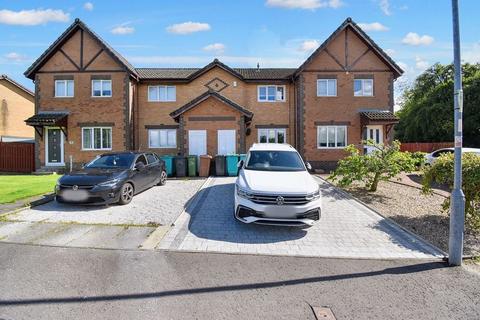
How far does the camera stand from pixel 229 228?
6.45 meters

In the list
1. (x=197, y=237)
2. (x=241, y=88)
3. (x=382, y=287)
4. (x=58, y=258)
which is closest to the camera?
(x=382, y=287)

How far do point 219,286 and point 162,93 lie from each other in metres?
17.0

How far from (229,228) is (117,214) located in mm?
3078

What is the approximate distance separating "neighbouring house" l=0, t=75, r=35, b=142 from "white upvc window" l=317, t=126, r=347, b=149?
24.7 metres

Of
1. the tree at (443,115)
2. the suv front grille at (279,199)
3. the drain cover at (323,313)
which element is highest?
the tree at (443,115)

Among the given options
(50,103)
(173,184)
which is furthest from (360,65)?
(50,103)

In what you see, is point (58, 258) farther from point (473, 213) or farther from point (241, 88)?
point (241, 88)

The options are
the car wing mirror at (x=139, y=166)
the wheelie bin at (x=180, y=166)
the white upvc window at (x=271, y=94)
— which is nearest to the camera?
the car wing mirror at (x=139, y=166)

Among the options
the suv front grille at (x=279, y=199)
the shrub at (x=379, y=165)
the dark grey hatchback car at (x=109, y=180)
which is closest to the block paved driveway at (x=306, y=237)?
the suv front grille at (x=279, y=199)

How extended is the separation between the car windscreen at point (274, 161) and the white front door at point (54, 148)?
14.9m

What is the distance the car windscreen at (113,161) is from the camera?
9.38 m

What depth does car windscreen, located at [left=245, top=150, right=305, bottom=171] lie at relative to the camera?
754 cm

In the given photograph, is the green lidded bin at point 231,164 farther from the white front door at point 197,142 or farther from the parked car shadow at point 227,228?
the parked car shadow at point 227,228

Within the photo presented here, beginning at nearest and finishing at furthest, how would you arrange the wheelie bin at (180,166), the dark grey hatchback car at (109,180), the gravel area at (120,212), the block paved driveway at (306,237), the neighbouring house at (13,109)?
the block paved driveway at (306,237), the gravel area at (120,212), the dark grey hatchback car at (109,180), the wheelie bin at (180,166), the neighbouring house at (13,109)
